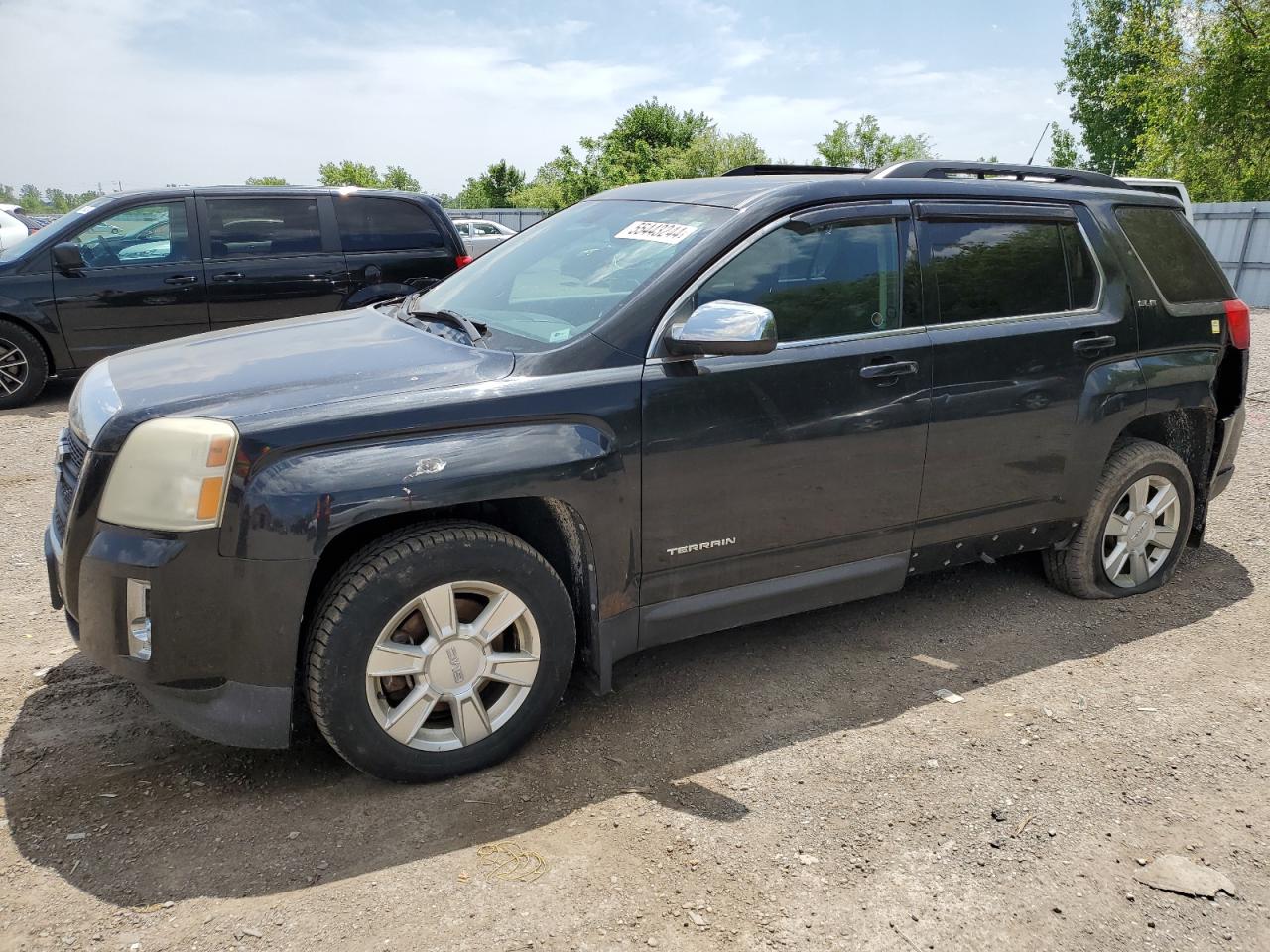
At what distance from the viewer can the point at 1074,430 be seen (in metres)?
4.12

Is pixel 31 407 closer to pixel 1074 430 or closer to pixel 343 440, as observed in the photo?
pixel 343 440

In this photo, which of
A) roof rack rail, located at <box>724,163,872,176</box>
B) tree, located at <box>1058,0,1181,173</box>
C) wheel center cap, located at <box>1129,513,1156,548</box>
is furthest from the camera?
tree, located at <box>1058,0,1181,173</box>

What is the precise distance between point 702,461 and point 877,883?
4.46 feet

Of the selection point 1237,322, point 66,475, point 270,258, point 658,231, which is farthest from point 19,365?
point 1237,322

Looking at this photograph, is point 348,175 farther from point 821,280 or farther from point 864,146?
point 821,280

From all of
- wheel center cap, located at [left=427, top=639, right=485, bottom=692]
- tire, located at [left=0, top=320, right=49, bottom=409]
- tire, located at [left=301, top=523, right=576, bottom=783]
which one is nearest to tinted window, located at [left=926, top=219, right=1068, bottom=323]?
tire, located at [left=301, top=523, right=576, bottom=783]

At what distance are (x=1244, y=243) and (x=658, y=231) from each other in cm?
2192

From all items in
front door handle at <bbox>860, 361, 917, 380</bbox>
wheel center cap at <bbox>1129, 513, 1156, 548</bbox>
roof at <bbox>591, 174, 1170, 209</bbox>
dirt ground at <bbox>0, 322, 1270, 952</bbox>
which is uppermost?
roof at <bbox>591, 174, 1170, 209</bbox>

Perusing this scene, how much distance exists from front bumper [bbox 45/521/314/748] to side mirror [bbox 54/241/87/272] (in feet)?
20.6

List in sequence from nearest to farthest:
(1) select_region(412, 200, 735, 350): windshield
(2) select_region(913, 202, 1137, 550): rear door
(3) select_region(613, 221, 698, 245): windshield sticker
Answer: (1) select_region(412, 200, 735, 350): windshield, (3) select_region(613, 221, 698, 245): windshield sticker, (2) select_region(913, 202, 1137, 550): rear door

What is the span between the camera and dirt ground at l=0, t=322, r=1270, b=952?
8.11 ft

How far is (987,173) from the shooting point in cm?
436

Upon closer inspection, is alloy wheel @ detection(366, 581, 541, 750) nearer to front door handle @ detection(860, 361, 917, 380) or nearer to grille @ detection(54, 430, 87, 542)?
grille @ detection(54, 430, 87, 542)

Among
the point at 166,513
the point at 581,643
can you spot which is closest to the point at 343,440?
the point at 166,513
